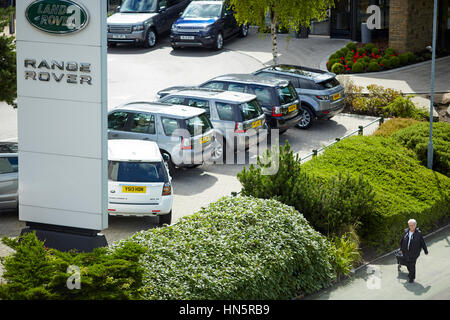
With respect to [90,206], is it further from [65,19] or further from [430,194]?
[430,194]

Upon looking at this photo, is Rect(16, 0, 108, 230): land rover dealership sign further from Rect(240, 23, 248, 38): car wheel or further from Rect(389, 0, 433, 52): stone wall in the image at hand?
Rect(240, 23, 248, 38): car wheel

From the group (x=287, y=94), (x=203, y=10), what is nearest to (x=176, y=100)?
Answer: (x=287, y=94)

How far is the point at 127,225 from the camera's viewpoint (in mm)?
15297

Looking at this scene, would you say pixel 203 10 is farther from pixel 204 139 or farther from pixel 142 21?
pixel 204 139

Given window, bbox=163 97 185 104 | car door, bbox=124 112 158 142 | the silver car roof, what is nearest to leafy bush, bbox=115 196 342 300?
the silver car roof

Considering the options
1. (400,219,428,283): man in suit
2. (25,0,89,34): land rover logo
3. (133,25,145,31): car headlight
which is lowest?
(400,219,428,283): man in suit

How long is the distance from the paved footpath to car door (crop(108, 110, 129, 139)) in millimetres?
7130

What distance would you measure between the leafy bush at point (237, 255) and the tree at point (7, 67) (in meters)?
5.75

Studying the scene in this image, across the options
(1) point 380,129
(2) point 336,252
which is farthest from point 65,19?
(1) point 380,129

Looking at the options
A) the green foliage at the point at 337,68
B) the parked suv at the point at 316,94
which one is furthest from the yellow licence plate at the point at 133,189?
the green foliage at the point at 337,68

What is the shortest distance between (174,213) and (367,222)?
13.1ft

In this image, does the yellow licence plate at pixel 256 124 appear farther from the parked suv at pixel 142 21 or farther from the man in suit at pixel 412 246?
the parked suv at pixel 142 21

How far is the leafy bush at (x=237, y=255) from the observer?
1116cm

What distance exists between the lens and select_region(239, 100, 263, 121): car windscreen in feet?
63.7
